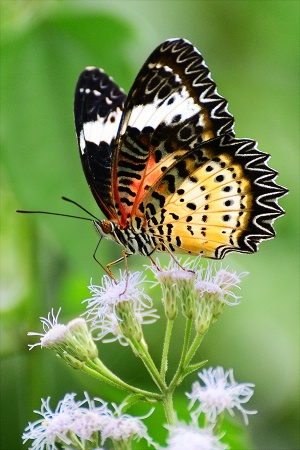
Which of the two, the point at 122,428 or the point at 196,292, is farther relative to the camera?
the point at 196,292

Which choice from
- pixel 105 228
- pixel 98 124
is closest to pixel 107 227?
pixel 105 228

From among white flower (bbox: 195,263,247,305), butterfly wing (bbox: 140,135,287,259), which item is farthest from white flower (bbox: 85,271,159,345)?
butterfly wing (bbox: 140,135,287,259)

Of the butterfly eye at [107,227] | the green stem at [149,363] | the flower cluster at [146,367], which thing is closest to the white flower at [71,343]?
the flower cluster at [146,367]

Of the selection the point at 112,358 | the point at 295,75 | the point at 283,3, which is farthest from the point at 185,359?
the point at 283,3

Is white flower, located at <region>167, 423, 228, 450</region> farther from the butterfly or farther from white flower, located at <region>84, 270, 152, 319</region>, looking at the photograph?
the butterfly

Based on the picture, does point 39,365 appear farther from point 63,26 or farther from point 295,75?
point 295,75

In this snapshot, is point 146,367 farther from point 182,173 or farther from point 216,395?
point 182,173
